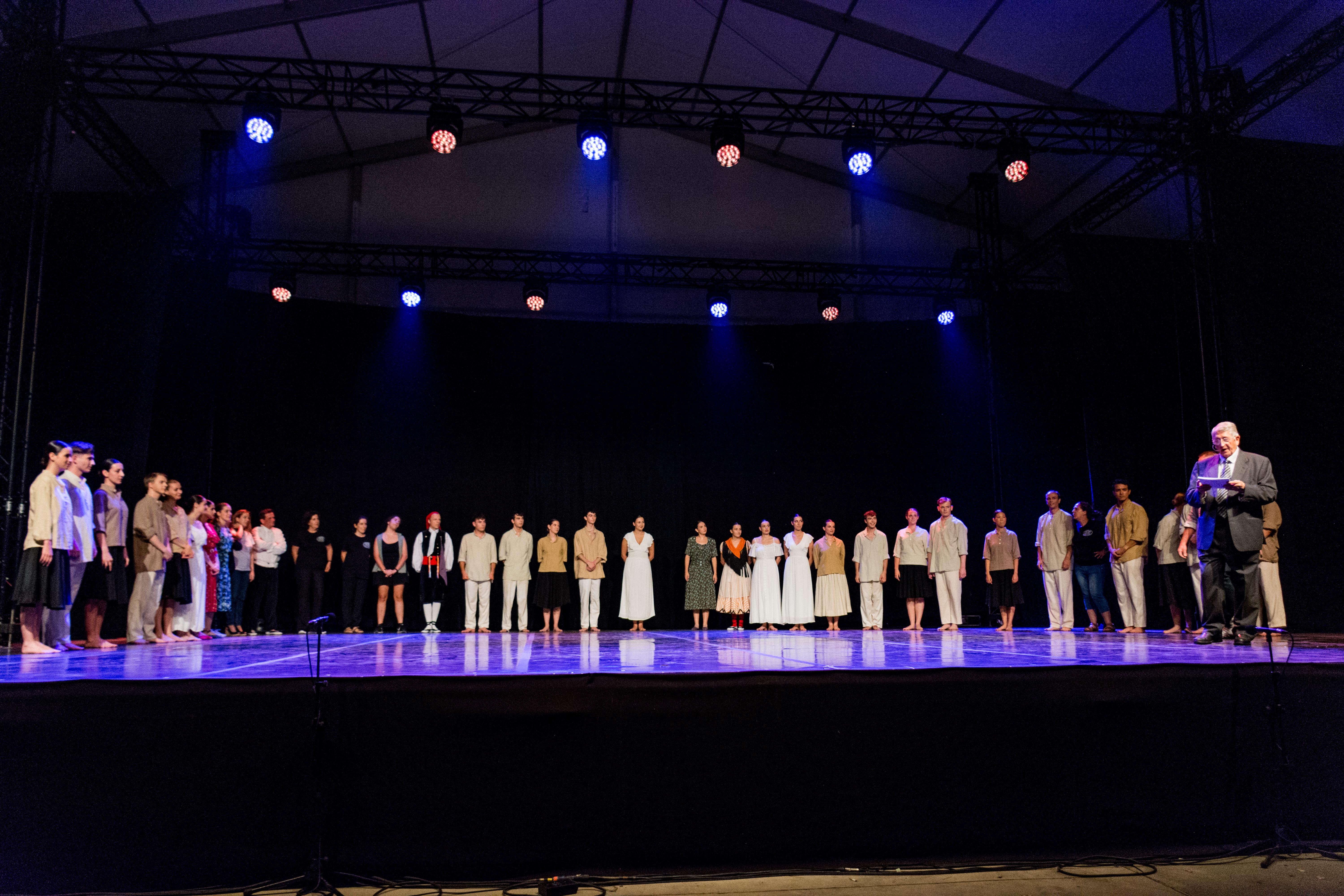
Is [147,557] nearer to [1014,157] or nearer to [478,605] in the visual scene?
[478,605]

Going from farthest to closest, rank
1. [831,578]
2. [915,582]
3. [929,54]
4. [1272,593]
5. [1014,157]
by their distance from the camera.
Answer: [831,578] → [929,54] → [915,582] → [1014,157] → [1272,593]

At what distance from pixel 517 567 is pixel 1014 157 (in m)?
7.04

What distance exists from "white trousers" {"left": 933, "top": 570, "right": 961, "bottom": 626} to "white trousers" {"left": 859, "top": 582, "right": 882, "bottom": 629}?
0.76 meters

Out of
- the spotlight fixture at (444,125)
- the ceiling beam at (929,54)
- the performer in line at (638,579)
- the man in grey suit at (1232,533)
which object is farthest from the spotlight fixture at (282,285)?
the man in grey suit at (1232,533)

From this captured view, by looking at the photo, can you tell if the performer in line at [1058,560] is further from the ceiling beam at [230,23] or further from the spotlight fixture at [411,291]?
the ceiling beam at [230,23]

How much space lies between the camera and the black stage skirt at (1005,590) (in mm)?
8914

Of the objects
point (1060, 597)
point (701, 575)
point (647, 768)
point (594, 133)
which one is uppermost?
point (594, 133)

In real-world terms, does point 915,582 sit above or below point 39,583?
below

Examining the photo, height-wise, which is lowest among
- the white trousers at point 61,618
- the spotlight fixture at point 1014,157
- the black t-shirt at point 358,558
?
the white trousers at point 61,618

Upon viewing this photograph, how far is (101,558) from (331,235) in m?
7.19

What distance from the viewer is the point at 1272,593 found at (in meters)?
6.67

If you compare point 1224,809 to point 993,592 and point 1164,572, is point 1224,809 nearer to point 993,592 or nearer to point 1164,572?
point 1164,572

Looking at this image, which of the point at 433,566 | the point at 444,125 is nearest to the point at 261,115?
the point at 444,125

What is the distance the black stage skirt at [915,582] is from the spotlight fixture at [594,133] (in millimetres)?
5469
